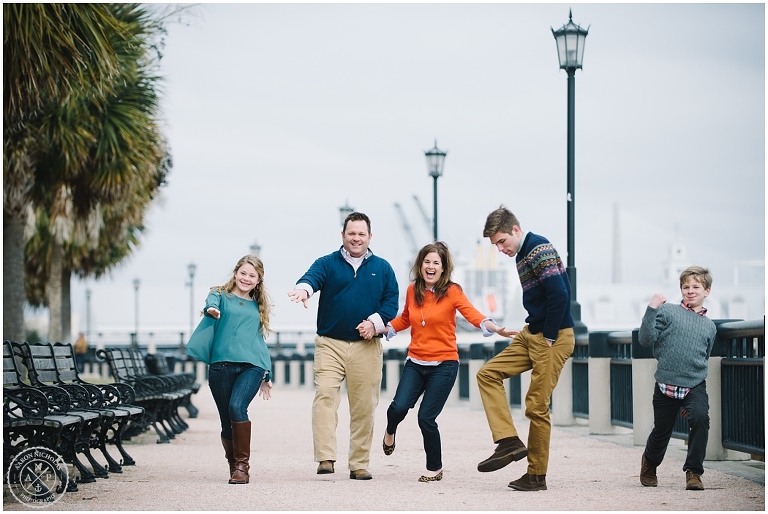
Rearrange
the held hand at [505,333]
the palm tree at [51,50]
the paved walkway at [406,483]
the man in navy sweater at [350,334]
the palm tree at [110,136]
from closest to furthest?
the paved walkway at [406,483] < the held hand at [505,333] < the man in navy sweater at [350,334] < the palm tree at [51,50] < the palm tree at [110,136]

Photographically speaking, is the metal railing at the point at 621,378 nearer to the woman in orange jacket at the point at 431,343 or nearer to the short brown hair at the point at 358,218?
the woman in orange jacket at the point at 431,343

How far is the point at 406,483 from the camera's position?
355 inches

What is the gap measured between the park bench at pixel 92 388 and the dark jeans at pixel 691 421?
3.81 meters

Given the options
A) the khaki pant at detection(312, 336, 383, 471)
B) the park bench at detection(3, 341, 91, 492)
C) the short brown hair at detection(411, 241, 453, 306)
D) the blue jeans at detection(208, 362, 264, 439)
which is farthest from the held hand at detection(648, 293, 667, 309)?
the park bench at detection(3, 341, 91, 492)

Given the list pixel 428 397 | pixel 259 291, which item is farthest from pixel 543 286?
pixel 259 291

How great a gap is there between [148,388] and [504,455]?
6.37 m

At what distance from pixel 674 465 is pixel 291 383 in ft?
98.7

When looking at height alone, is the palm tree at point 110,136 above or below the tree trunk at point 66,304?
above

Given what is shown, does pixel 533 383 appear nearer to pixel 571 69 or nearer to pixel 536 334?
pixel 536 334

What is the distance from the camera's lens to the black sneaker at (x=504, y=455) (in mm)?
8328

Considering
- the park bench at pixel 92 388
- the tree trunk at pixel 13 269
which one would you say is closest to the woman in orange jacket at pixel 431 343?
the park bench at pixel 92 388

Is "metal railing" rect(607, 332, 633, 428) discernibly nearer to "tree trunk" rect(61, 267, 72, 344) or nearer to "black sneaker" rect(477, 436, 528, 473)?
"black sneaker" rect(477, 436, 528, 473)

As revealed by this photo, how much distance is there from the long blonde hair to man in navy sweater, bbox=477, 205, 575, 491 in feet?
5.93

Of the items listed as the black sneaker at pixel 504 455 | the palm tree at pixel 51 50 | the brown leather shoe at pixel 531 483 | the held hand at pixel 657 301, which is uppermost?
the palm tree at pixel 51 50
